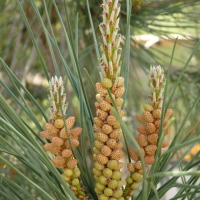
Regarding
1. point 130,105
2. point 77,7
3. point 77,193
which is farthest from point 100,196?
point 130,105

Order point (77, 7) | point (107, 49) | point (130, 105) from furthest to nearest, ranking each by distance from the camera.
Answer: point (130, 105) → point (77, 7) → point (107, 49)

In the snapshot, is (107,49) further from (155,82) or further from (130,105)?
(130,105)

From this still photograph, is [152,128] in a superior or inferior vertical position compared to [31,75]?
superior

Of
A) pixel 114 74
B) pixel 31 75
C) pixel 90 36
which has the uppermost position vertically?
pixel 114 74
